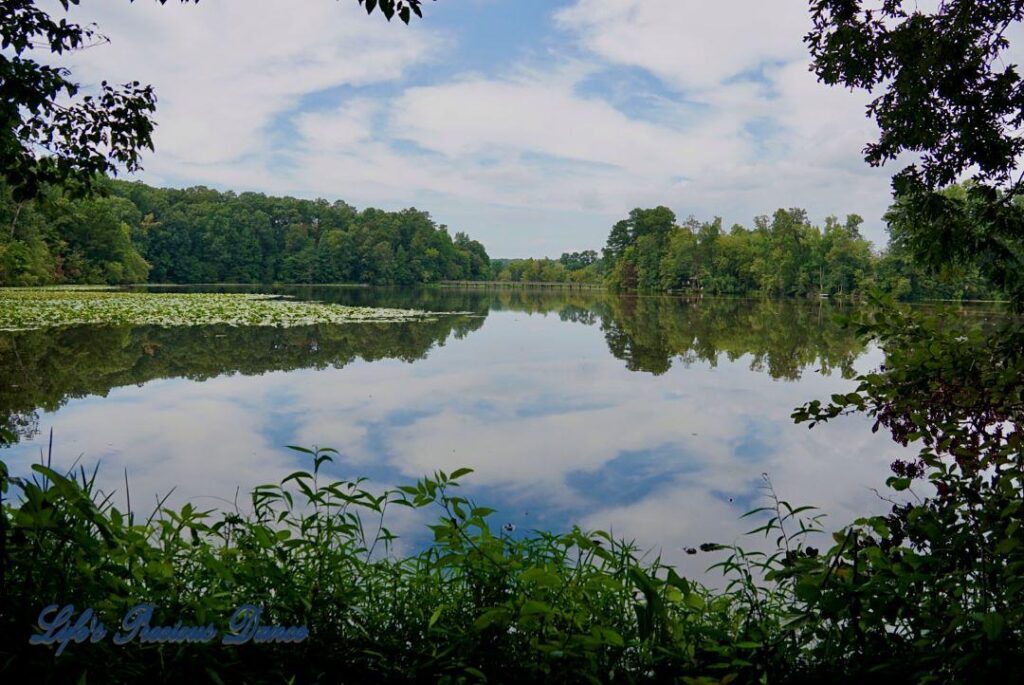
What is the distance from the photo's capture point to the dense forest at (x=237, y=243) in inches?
1933

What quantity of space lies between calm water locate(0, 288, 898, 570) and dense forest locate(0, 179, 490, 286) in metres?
33.7

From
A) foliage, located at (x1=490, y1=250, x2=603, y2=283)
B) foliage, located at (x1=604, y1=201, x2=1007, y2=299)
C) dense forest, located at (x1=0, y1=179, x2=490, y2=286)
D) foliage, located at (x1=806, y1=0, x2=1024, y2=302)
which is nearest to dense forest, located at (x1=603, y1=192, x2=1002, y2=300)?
foliage, located at (x1=604, y1=201, x2=1007, y2=299)

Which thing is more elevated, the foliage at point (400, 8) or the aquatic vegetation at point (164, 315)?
the foliage at point (400, 8)

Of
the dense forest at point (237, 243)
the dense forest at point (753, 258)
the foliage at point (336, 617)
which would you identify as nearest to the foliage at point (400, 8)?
the foliage at point (336, 617)

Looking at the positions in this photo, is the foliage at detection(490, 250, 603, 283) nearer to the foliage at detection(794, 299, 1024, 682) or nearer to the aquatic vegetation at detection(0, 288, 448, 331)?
the aquatic vegetation at detection(0, 288, 448, 331)

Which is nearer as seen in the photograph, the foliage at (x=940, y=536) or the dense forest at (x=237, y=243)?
the foliage at (x=940, y=536)

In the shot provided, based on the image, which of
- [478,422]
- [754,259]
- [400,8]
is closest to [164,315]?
[478,422]

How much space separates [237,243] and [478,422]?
78948 mm

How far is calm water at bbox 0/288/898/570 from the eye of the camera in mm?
5836

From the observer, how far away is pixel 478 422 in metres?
8.61

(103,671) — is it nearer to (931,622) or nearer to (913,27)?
(931,622)

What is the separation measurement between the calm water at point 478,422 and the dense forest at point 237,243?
3367 cm

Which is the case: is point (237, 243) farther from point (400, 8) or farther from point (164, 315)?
point (400, 8)

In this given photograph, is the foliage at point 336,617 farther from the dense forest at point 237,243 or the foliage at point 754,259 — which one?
the foliage at point 754,259
